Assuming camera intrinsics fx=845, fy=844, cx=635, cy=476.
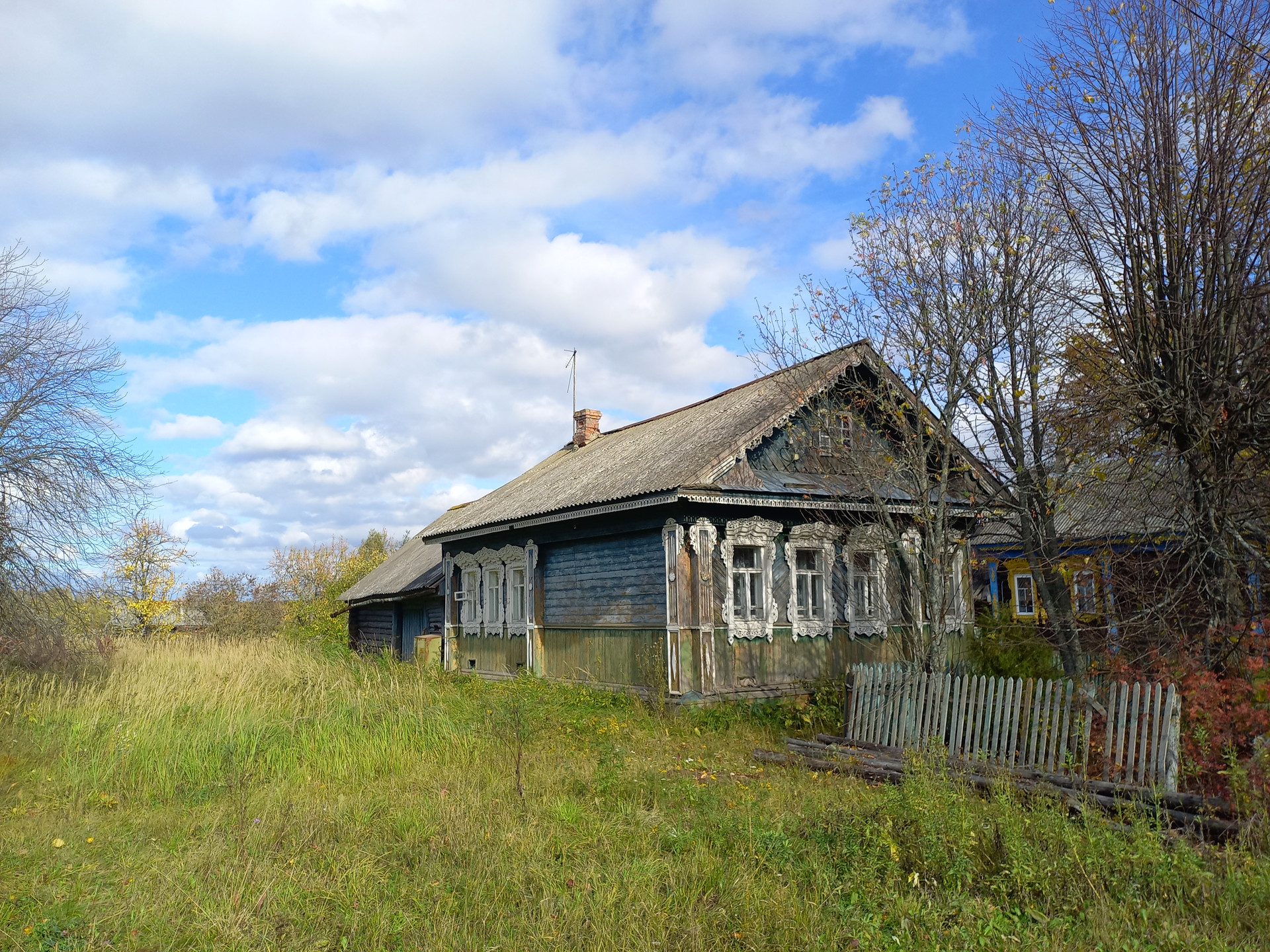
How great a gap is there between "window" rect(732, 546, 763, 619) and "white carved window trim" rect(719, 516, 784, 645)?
0.21 feet

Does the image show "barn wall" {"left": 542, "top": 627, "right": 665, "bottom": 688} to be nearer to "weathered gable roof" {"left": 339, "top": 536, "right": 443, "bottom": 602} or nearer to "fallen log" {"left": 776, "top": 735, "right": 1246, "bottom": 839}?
"fallen log" {"left": 776, "top": 735, "right": 1246, "bottom": 839}

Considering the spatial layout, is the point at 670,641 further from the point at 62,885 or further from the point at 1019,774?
the point at 62,885

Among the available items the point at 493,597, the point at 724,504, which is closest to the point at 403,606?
the point at 493,597

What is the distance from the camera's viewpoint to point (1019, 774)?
7.11 m

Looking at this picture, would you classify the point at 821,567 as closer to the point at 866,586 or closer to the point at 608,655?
the point at 866,586

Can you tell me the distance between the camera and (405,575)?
2252 centimetres

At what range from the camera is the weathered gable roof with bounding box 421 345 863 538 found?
39.3 ft

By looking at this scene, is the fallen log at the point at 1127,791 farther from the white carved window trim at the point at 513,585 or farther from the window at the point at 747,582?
the white carved window trim at the point at 513,585

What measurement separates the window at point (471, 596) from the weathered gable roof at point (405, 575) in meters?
1.89

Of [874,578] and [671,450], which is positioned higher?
[671,450]

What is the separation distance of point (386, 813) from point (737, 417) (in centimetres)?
855

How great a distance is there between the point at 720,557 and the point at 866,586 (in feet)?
10.3

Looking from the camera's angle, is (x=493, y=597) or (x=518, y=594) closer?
(x=518, y=594)

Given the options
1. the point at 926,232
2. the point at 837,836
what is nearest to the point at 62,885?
the point at 837,836
